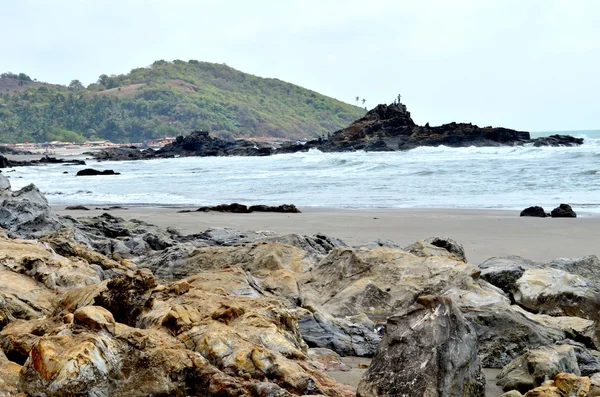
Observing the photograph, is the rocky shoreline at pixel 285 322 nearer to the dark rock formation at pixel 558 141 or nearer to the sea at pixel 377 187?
the sea at pixel 377 187

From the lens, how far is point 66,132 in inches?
4368

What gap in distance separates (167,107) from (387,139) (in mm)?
82267

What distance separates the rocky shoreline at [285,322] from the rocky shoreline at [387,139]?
151 feet

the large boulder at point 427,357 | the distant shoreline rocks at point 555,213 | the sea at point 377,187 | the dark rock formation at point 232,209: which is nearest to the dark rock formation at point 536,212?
the distant shoreline rocks at point 555,213

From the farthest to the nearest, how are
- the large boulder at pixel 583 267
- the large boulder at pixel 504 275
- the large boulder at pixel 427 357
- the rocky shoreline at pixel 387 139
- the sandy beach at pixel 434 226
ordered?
the rocky shoreline at pixel 387 139
the sandy beach at pixel 434 226
the large boulder at pixel 583 267
the large boulder at pixel 504 275
the large boulder at pixel 427 357

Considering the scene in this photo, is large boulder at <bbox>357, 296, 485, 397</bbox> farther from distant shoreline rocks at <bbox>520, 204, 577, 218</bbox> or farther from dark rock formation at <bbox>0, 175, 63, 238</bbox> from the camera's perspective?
distant shoreline rocks at <bbox>520, 204, 577, 218</bbox>

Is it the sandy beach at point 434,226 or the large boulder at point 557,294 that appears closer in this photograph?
the large boulder at point 557,294

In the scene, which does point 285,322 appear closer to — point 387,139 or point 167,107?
point 387,139

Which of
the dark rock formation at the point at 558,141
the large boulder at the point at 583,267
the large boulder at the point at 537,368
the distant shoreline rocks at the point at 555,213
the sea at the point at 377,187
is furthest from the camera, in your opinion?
the dark rock formation at the point at 558,141

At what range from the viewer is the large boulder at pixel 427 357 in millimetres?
3125

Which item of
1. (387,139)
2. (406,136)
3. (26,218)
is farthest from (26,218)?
(406,136)

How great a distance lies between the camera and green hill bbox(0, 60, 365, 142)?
385ft

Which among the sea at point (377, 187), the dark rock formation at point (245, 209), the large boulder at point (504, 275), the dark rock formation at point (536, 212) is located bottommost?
the sea at point (377, 187)

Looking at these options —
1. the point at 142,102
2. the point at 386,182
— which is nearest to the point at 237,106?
the point at 142,102
